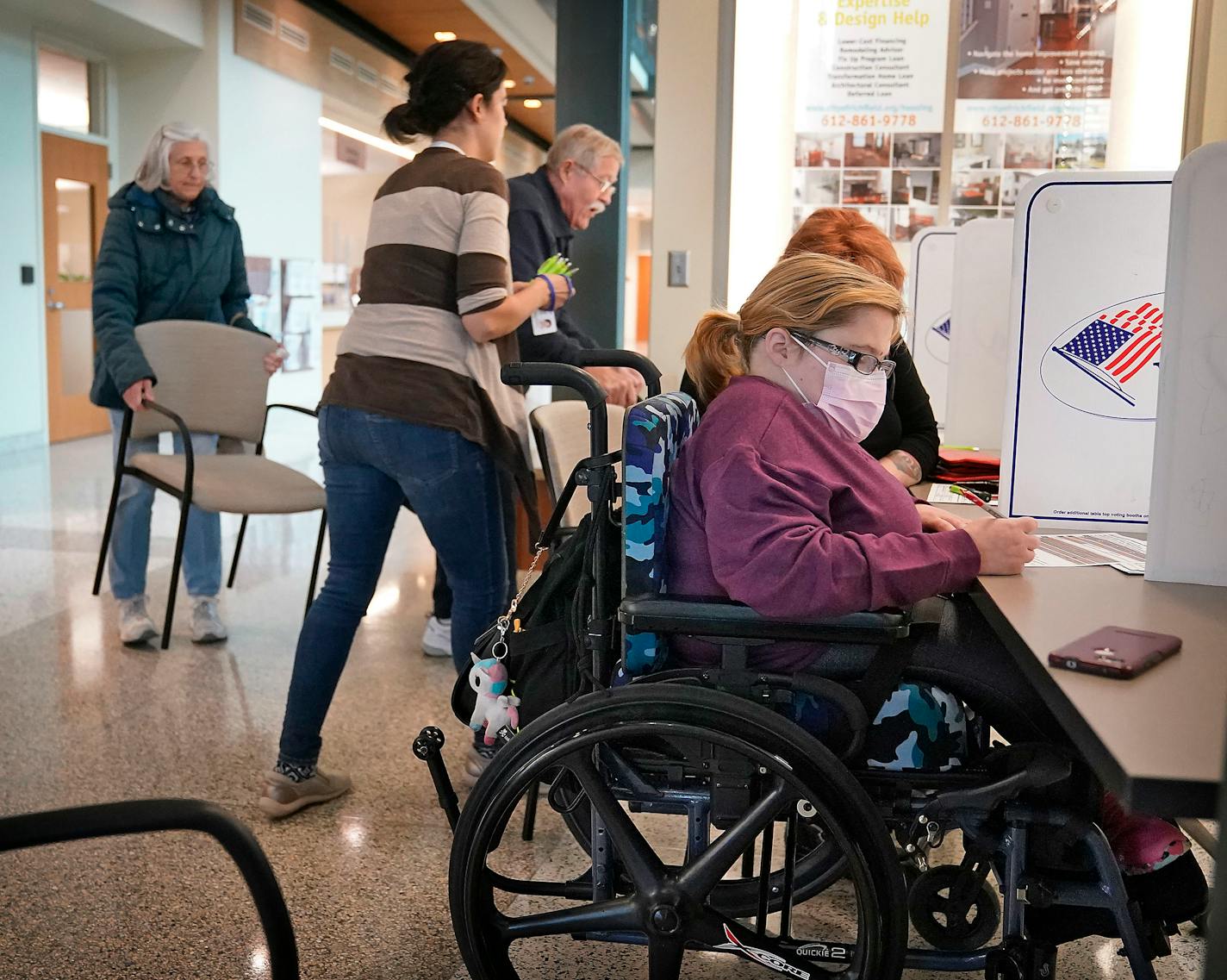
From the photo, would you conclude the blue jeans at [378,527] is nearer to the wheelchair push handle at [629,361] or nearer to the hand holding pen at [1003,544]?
the wheelchair push handle at [629,361]

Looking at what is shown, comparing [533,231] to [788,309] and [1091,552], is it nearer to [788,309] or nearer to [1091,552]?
[788,309]

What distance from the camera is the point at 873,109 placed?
385cm

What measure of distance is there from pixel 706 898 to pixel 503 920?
247mm

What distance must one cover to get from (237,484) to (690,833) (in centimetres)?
215

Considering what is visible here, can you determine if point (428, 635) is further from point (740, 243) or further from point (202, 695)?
point (740, 243)

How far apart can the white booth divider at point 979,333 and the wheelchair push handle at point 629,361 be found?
82cm

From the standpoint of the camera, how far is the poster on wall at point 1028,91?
376 cm

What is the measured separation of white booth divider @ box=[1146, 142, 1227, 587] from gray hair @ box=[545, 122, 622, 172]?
201cm

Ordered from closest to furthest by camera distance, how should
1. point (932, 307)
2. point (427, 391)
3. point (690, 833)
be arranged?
point (690, 833) < point (427, 391) < point (932, 307)

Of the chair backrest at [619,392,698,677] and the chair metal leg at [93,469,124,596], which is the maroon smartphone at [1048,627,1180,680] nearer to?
the chair backrest at [619,392,698,677]

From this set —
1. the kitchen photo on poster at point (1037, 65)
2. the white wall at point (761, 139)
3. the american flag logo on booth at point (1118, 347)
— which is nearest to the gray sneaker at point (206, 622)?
the white wall at point (761, 139)

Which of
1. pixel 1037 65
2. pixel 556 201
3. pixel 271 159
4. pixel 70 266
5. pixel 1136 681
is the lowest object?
pixel 1136 681

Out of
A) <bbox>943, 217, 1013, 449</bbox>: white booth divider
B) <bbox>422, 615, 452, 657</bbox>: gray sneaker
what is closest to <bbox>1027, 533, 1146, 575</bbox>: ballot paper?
<bbox>943, 217, 1013, 449</bbox>: white booth divider

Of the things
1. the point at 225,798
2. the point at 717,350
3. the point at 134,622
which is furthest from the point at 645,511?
the point at 134,622
